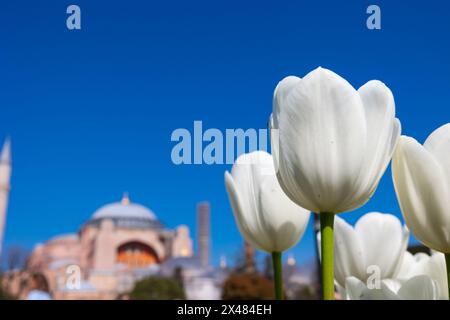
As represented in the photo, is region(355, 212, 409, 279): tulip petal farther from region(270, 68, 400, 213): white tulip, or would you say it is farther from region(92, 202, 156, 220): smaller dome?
region(92, 202, 156, 220): smaller dome

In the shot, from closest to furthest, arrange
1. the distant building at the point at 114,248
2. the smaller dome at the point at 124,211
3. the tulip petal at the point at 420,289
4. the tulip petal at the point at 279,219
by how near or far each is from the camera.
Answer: the tulip petal at the point at 420,289 → the tulip petal at the point at 279,219 → the distant building at the point at 114,248 → the smaller dome at the point at 124,211

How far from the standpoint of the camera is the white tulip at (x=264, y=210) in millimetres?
797

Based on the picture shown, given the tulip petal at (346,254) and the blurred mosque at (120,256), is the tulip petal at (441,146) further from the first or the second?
the blurred mosque at (120,256)

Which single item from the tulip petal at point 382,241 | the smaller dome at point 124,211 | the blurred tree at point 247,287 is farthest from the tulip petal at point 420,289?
the smaller dome at point 124,211

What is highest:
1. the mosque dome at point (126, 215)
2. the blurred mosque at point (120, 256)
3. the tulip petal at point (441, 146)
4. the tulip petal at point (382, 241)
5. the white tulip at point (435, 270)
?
the mosque dome at point (126, 215)

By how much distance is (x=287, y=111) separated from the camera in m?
0.60

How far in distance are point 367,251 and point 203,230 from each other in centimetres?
7789

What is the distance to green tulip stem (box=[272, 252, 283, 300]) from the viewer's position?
27.0 inches

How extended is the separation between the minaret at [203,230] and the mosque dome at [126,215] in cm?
2356

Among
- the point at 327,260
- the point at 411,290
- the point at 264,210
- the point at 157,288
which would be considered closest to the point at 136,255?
the point at 157,288

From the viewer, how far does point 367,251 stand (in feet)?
3.08

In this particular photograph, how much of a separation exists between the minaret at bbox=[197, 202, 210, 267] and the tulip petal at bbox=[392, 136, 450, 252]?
222ft
